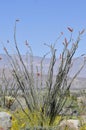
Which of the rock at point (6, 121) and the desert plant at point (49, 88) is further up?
the desert plant at point (49, 88)

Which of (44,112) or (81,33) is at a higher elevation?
(81,33)

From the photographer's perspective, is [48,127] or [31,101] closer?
[48,127]

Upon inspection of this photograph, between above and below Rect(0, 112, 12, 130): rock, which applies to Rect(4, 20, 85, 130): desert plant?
above

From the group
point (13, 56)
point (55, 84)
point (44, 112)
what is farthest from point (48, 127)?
point (13, 56)

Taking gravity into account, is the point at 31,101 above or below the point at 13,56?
below

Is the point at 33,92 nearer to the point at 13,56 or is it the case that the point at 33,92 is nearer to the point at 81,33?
the point at 13,56

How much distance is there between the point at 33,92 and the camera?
9.21 metres

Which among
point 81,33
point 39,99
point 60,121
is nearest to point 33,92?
point 39,99

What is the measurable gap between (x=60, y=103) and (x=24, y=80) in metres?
1.00

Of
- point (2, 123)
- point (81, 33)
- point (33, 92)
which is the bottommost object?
point (2, 123)

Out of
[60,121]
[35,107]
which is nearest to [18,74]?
[35,107]

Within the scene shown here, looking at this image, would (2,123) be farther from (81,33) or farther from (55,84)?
(81,33)

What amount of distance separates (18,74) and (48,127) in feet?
5.13

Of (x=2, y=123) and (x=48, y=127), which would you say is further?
(x=2, y=123)
